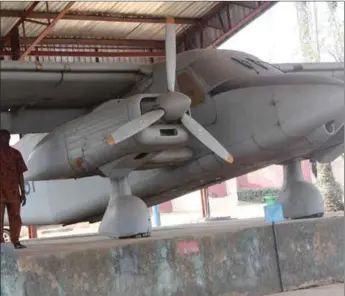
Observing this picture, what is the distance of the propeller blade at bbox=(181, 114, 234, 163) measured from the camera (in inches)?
276

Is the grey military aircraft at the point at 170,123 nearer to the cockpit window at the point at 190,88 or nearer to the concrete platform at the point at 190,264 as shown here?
the cockpit window at the point at 190,88

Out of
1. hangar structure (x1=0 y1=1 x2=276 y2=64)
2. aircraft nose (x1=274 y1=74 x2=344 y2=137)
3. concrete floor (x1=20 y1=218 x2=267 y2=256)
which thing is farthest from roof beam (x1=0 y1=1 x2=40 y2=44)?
aircraft nose (x1=274 y1=74 x2=344 y2=137)

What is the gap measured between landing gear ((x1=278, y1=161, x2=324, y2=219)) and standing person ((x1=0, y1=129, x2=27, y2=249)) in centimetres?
438

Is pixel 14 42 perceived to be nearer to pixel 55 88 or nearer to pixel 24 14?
pixel 24 14

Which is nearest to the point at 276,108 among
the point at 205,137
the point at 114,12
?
the point at 205,137

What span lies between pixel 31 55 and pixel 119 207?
47.7 feet

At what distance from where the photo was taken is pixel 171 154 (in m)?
7.41

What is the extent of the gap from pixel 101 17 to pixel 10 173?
1359cm

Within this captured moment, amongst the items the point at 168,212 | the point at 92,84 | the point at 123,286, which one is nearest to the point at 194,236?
the point at 123,286

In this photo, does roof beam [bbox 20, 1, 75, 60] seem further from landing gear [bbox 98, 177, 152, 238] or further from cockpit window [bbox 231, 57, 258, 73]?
landing gear [bbox 98, 177, 152, 238]

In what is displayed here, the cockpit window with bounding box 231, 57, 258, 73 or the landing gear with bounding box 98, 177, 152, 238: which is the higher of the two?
the cockpit window with bounding box 231, 57, 258, 73

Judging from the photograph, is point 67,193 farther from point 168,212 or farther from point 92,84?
point 168,212

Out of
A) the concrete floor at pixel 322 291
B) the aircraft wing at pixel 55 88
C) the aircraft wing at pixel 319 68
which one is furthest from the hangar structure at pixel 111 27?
the concrete floor at pixel 322 291

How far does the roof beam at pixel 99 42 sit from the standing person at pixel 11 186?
1387 cm
